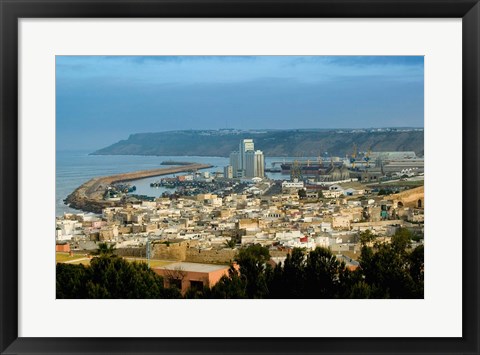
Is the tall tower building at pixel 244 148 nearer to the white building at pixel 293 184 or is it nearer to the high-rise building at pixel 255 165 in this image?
the high-rise building at pixel 255 165

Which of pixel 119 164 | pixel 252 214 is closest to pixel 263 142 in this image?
pixel 252 214

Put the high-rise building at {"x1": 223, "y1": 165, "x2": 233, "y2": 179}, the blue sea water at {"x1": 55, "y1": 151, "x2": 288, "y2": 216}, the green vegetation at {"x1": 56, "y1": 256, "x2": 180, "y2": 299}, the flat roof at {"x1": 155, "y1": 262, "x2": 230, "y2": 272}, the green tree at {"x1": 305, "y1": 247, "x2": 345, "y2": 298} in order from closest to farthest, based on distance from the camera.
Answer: the green vegetation at {"x1": 56, "y1": 256, "x2": 180, "y2": 299}, the green tree at {"x1": 305, "y1": 247, "x2": 345, "y2": 298}, the flat roof at {"x1": 155, "y1": 262, "x2": 230, "y2": 272}, the blue sea water at {"x1": 55, "y1": 151, "x2": 288, "y2": 216}, the high-rise building at {"x1": 223, "y1": 165, "x2": 233, "y2": 179}

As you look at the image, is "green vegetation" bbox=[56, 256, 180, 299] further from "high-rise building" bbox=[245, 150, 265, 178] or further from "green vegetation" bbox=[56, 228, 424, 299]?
"high-rise building" bbox=[245, 150, 265, 178]

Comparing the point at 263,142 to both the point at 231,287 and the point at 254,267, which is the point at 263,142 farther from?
the point at 231,287

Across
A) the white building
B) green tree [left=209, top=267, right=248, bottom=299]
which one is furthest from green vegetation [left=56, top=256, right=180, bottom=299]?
the white building
